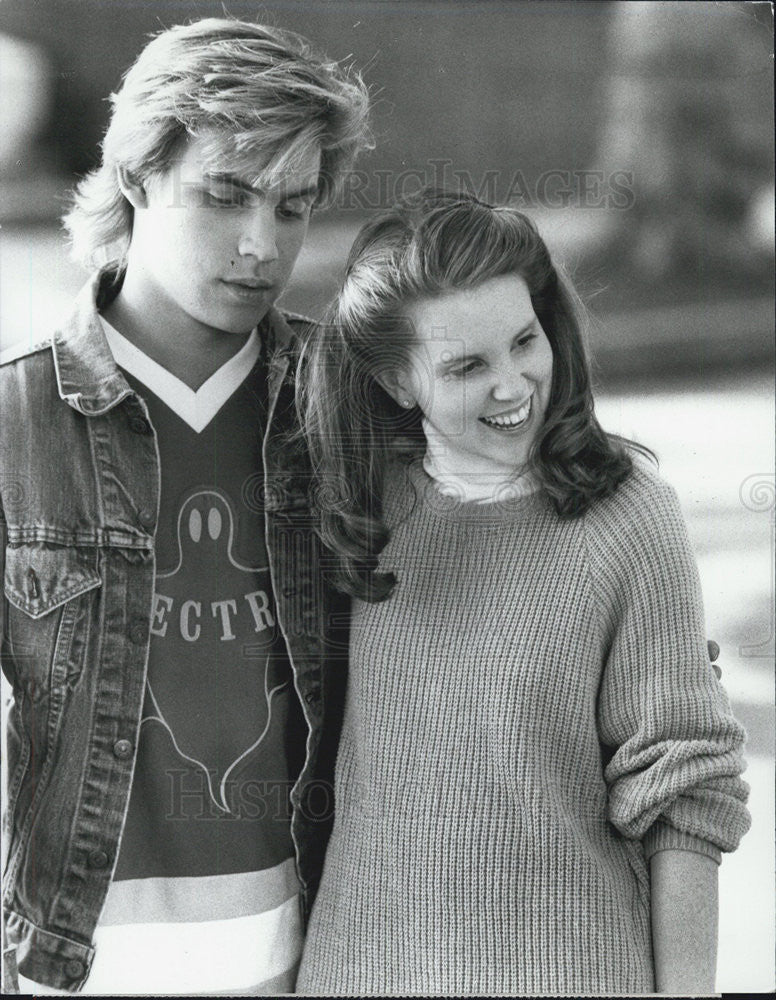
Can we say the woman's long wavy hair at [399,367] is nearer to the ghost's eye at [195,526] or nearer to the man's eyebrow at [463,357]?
the man's eyebrow at [463,357]

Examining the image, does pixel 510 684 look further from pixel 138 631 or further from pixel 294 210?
pixel 294 210

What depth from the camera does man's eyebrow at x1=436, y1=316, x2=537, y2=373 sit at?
55.1 inches

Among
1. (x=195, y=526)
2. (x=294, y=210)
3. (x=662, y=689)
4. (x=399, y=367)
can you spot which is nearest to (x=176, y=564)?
(x=195, y=526)

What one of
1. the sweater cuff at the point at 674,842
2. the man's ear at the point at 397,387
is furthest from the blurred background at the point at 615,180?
the sweater cuff at the point at 674,842

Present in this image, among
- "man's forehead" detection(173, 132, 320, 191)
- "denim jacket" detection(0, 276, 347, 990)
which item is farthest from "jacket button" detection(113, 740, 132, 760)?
"man's forehead" detection(173, 132, 320, 191)

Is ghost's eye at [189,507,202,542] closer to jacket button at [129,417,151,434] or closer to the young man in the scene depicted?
the young man

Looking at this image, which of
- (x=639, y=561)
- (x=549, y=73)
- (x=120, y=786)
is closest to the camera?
(x=639, y=561)

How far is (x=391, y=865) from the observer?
4.52 ft

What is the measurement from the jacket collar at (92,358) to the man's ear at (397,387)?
141mm

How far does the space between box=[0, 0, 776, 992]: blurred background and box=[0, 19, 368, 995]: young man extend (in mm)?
62

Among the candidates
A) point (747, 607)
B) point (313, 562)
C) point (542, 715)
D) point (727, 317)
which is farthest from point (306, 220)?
point (747, 607)

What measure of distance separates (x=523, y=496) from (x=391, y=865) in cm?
49

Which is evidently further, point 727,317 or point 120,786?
point 727,317

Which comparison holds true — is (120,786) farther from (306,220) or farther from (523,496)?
(306,220)
